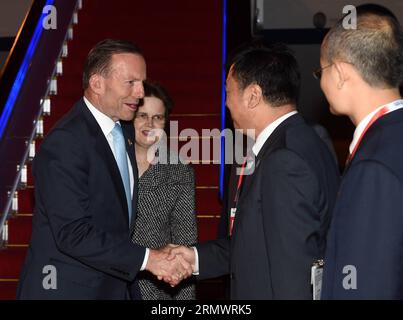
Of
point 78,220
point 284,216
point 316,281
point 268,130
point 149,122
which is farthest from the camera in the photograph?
point 149,122

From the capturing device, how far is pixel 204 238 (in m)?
6.39

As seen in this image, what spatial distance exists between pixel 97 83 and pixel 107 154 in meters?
0.41

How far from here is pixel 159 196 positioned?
4434 millimetres

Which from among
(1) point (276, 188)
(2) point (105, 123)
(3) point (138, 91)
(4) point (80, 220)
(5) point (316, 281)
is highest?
(3) point (138, 91)

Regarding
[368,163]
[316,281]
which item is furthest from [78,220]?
[368,163]

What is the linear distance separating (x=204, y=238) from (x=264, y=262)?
143 inches

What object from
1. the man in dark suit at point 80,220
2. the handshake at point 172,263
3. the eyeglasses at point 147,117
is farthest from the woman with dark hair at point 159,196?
the man in dark suit at point 80,220

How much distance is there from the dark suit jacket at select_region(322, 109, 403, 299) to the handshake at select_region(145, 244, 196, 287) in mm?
1675

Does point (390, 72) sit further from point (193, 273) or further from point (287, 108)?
point (193, 273)

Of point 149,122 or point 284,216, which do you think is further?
point 149,122

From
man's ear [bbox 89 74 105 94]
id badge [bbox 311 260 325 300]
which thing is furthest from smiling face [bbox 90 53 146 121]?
id badge [bbox 311 260 325 300]

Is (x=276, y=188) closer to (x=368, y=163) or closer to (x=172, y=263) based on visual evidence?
(x=368, y=163)
